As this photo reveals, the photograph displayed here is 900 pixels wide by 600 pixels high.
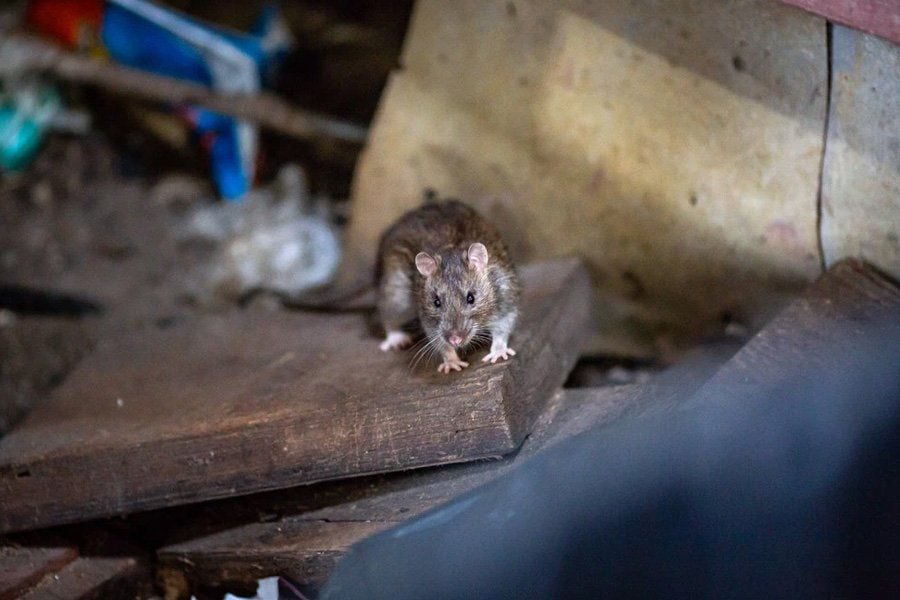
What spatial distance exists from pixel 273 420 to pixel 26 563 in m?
0.99

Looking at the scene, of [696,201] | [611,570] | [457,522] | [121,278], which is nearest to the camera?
[611,570]

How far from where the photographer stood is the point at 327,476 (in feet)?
10.6

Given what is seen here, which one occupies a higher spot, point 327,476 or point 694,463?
point 694,463

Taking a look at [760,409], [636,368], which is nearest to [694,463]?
[760,409]

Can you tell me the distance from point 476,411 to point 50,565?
1545 millimetres

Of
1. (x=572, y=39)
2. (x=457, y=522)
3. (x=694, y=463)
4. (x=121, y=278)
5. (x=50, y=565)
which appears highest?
(x=572, y=39)

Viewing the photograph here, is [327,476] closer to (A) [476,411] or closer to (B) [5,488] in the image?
(A) [476,411]

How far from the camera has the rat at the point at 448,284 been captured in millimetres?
3342

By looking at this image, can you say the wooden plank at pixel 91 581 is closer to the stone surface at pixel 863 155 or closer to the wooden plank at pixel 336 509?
the wooden plank at pixel 336 509

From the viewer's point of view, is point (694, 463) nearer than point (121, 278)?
Yes

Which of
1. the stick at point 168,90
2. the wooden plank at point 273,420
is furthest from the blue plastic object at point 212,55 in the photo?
the wooden plank at point 273,420

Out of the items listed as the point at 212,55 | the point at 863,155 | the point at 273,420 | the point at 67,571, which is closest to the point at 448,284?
the point at 273,420

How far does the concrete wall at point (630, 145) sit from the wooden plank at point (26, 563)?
2.16m

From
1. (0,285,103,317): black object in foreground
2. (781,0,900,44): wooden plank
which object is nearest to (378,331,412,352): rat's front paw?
(781,0,900,44): wooden plank
